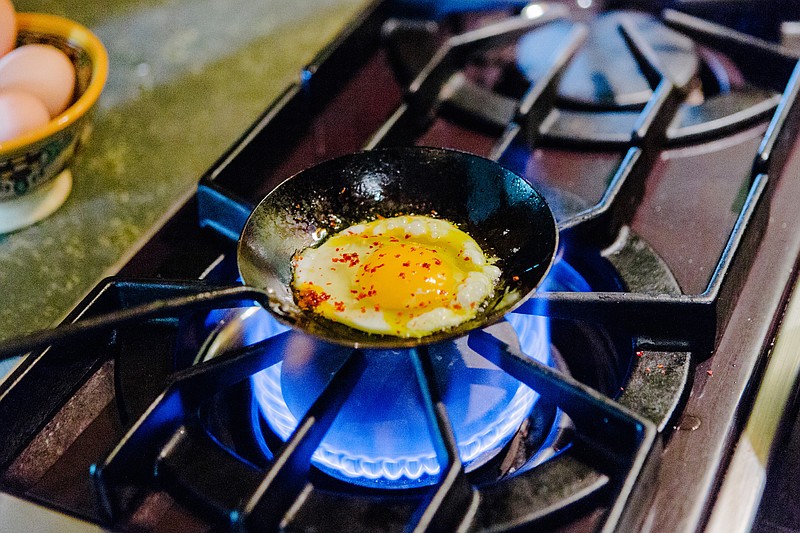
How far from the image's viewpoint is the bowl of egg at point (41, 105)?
32.6 inches

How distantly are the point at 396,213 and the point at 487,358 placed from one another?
258mm

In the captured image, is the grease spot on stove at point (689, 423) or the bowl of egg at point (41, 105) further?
the bowl of egg at point (41, 105)

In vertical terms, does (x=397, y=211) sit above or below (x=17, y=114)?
below

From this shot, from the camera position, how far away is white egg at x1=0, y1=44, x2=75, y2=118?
878 millimetres

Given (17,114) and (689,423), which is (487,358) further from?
(17,114)

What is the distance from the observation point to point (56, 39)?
973 mm

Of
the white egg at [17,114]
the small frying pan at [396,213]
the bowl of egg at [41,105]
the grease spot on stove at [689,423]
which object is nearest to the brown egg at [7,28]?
the bowl of egg at [41,105]

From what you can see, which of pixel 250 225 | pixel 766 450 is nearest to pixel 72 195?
pixel 250 225

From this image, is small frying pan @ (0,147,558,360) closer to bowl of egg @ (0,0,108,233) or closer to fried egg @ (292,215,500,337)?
fried egg @ (292,215,500,337)

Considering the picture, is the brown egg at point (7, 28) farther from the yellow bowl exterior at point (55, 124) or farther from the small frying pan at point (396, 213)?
the small frying pan at point (396, 213)

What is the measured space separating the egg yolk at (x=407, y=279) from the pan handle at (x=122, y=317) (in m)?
0.15

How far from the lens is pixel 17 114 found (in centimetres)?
83

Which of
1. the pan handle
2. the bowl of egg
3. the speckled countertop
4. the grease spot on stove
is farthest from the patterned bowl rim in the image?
the grease spot on stove

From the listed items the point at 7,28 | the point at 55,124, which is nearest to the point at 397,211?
the point at 55,124
